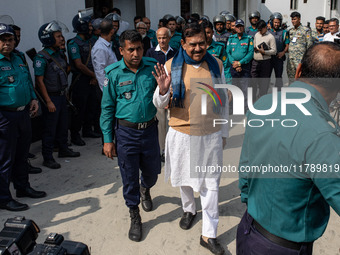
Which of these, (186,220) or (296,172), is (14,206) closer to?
(186,220)

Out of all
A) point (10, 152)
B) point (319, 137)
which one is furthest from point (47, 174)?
point (319, 137)

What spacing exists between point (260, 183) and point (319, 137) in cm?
44

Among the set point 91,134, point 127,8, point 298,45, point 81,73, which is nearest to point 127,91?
point 81,73

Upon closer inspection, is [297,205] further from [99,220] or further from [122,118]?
[99,220]

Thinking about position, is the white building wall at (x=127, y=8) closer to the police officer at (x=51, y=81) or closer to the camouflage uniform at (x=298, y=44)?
the camouflage uniform at (x=298, y=44)

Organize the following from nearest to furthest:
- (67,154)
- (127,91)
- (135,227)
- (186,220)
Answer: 1. (127,91)
2. (135,227)
3. (186,220)
4. (67,154)

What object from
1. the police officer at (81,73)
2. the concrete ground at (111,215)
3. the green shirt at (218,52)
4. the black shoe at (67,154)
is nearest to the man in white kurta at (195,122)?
the concrete ground at (111,215)

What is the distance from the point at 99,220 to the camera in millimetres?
3580

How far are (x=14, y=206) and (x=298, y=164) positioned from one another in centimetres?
320

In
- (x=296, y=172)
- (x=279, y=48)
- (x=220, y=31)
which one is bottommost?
(x=296, y=172)

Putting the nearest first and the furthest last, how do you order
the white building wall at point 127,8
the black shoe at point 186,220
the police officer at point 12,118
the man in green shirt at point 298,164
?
the man in green shirt at point 298,164 → the black shoe at point 186,220 → the police officer at point 12,118 → the white building wall at point 127,8

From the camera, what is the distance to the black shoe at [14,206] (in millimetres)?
3734

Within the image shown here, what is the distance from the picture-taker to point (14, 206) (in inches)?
147

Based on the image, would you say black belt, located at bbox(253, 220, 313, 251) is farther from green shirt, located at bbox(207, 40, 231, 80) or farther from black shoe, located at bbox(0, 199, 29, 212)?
green shirt, located at bbox(207, 40, 231, 80)
